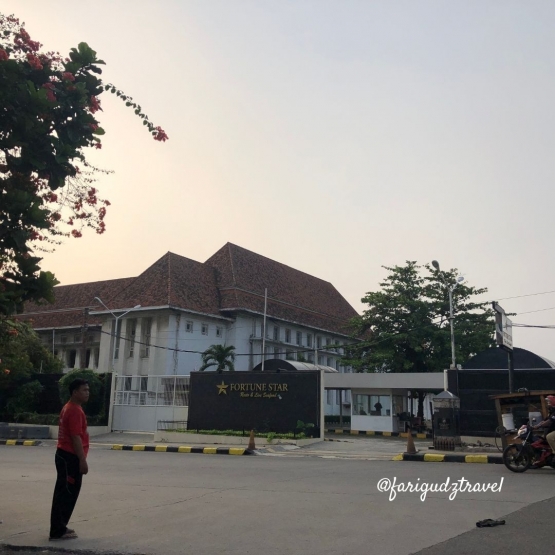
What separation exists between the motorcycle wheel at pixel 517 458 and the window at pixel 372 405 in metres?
19.5

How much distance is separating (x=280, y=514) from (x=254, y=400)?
57.3 feet

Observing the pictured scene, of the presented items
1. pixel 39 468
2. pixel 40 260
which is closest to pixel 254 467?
pixel 39 468

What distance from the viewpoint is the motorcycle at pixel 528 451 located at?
10.8m

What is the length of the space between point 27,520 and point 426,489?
215 inches

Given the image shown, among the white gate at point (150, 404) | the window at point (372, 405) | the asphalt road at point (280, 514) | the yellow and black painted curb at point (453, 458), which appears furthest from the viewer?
the window at point (372, 405)

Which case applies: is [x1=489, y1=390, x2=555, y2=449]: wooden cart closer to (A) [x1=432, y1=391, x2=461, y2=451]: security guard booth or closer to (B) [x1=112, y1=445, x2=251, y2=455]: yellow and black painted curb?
(A) [x1=432, y1=391, x2=461, y2=451]: security guard booth

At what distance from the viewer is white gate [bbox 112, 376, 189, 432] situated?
27344 mm

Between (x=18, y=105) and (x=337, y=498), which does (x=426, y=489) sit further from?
(x=18, y=105)

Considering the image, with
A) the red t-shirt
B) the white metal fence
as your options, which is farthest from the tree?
the red t-shirt

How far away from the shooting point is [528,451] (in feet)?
35.6

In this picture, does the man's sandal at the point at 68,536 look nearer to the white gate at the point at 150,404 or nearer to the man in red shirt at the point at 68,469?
the man in red shirt at the point at 68,469

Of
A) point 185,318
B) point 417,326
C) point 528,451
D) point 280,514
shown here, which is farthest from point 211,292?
point 280,514

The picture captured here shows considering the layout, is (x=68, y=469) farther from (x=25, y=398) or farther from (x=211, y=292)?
(x=211, y=292)

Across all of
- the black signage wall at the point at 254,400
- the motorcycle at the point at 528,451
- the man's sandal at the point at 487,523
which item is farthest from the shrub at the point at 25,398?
the man's sandal at the point at 487,523
